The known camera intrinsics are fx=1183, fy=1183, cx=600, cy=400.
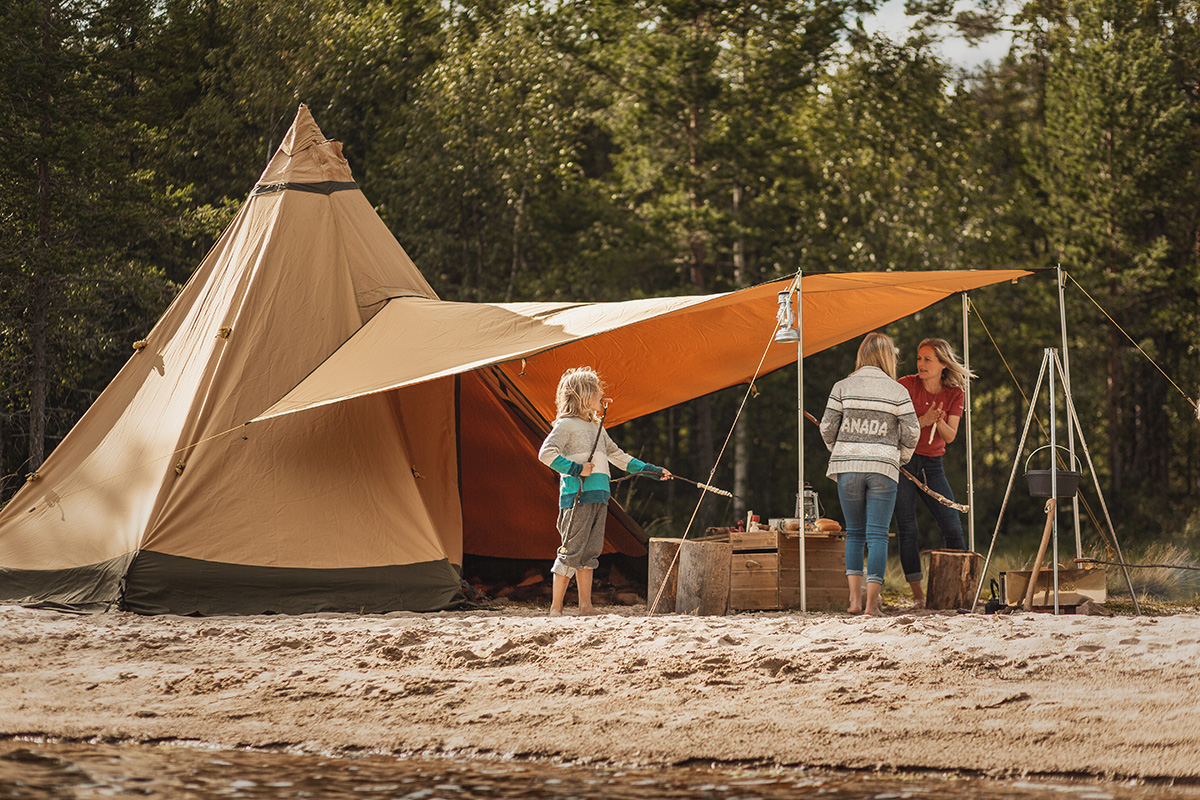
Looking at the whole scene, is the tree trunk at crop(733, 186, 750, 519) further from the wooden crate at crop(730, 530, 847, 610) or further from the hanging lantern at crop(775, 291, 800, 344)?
the hanging lantern at crop(775, 291, 800, 344)

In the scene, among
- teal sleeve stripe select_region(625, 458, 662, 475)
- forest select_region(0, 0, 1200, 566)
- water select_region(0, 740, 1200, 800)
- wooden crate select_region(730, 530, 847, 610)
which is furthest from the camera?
forest select_region(0, 0, 1200, 566)

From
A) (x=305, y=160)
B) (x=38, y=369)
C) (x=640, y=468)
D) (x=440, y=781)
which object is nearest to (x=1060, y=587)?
(x=640, y=468)

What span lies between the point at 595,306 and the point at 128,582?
2614 millimetres

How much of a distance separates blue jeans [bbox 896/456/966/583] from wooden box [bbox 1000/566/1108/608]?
1.55ft

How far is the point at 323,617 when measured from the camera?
5617mm

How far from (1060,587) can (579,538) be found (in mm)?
2334

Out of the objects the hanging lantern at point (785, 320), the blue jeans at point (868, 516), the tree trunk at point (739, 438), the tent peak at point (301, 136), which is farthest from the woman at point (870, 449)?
the tree trunk at point (739, 438)

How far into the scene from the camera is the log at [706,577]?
5594mm

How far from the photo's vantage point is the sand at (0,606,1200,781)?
348 cm

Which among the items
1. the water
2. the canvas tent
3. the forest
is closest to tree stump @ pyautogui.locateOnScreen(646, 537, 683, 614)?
the canvas tent

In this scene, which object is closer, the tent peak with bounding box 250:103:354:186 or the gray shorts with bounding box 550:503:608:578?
the gray shorts with bounding box 550:503:608:578

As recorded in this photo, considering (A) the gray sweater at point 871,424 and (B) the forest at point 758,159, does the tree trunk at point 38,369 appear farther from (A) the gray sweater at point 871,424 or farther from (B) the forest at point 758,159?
(A) the gray sweater at point 871,424

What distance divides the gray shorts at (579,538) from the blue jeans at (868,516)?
1.14 meters

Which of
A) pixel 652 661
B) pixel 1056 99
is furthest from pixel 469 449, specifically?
pixel 1056 99
